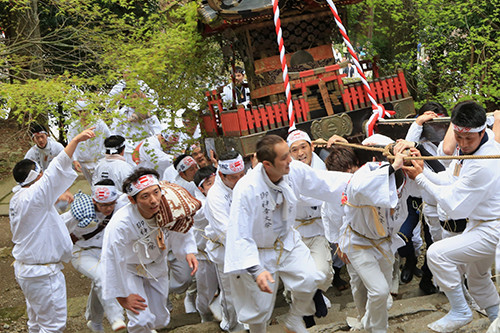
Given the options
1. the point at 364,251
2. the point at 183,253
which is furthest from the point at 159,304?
the point at 364,251

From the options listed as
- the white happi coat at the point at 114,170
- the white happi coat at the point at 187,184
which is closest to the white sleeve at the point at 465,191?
the white happi coat at the point at 187,184

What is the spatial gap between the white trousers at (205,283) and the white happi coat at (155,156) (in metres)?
2.36

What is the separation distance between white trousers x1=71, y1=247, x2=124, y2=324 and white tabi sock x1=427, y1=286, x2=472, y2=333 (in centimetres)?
317

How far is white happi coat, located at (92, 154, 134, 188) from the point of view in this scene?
7.78m

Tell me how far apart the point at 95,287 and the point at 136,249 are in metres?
1.54

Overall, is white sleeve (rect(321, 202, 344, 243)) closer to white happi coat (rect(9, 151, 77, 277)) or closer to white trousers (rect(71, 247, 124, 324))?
white trousers (rect(71, 247, 124, 324))

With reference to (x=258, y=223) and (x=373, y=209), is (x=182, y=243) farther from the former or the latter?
(x=373, y=209)

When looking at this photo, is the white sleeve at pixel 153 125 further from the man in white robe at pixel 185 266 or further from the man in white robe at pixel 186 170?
the man in white robe at pixel 186 170

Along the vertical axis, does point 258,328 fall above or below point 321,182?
below

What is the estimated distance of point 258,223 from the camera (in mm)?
4773

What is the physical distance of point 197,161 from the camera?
26.7ft

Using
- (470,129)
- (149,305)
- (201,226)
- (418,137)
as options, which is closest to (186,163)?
(201,226)

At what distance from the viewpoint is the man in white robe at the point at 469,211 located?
4.52m

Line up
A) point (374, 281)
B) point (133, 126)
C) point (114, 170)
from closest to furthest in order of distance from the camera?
point (374, 281) → point (114, 170) → point (133, 126)
